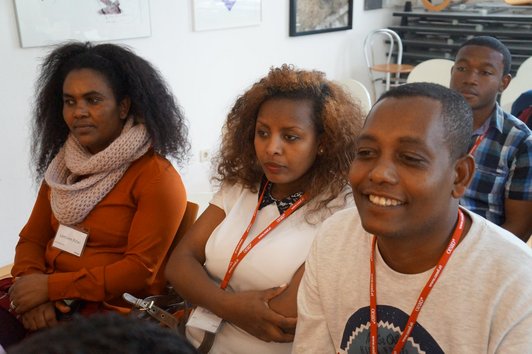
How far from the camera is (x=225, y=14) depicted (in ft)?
13.3

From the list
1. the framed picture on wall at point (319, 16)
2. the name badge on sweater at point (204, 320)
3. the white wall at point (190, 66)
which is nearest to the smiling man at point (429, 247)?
the name badge on sweater at point (204, 320)

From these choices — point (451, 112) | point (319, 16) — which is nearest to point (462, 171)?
point (451, 112)

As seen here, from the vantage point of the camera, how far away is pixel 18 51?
295 cm

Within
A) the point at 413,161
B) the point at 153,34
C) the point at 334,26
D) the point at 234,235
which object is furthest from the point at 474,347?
the point at 334,26

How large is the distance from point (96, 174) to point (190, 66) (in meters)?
2.30

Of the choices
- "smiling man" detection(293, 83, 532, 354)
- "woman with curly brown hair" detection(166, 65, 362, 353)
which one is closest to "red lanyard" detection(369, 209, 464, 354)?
"smiling man" detection(293, 83, 532, 354)

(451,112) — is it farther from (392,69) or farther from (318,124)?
(392,69)

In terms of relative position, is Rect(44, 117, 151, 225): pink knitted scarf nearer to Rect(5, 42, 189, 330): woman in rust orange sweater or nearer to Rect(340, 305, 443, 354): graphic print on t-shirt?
Rect(5, 42, 189, 330): woman in rust orange sweater

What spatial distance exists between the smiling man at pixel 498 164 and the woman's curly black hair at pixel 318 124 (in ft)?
1.92

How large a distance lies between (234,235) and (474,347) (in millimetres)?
816

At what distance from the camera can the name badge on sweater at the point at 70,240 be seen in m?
1.79

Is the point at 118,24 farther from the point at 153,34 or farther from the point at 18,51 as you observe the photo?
the point at 18,51

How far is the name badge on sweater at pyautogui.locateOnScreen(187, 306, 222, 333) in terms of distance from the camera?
1519 mm

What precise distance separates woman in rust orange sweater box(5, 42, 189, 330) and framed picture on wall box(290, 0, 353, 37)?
9.95 feet
